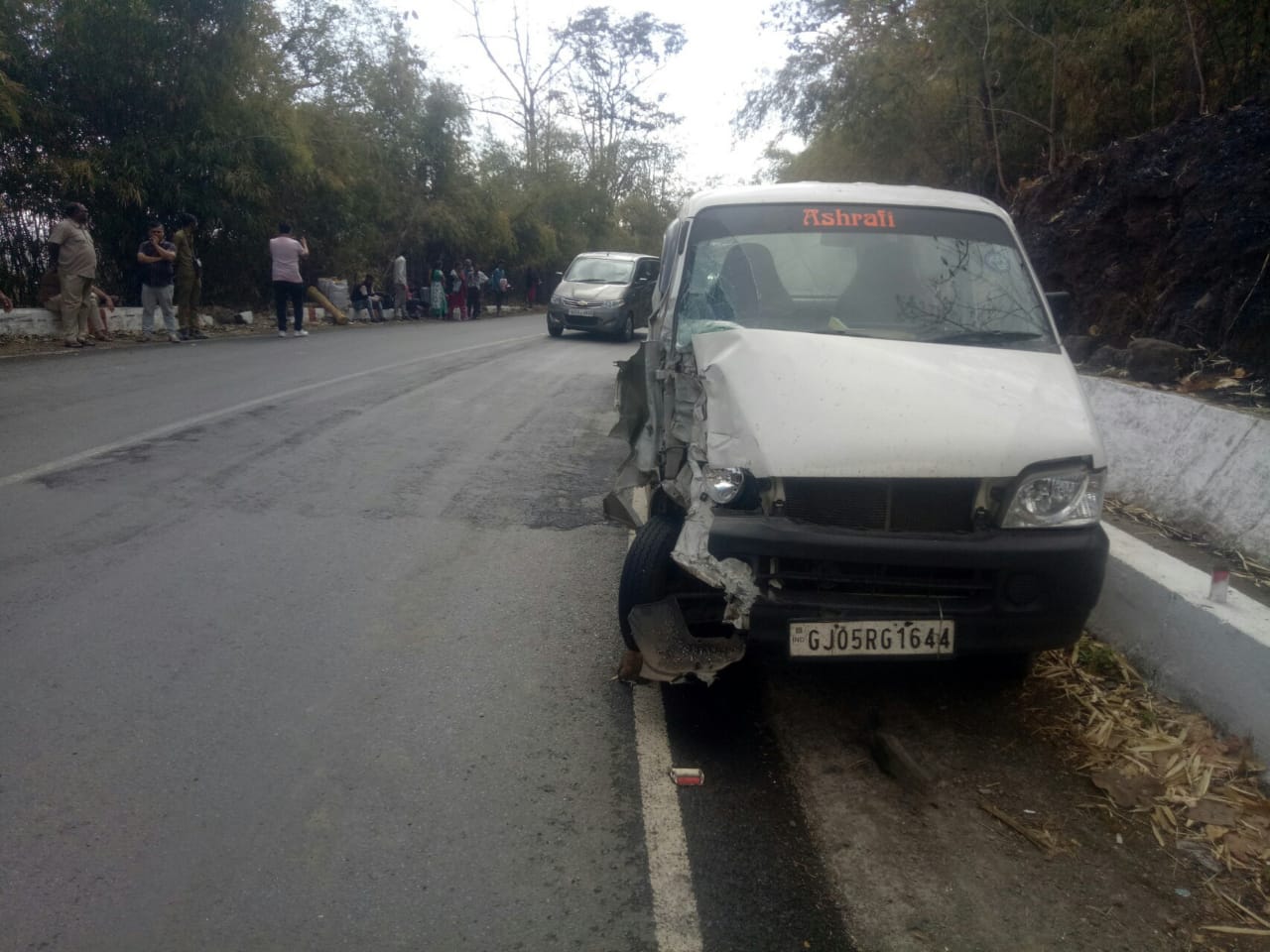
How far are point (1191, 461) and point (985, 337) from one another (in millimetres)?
1701

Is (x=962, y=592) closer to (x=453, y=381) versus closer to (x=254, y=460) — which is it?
(x=254, y=460)

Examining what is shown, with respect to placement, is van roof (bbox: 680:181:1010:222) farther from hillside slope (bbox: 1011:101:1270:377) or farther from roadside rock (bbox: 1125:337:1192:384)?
hillside slope (bbox: 1011:101:1270:377)

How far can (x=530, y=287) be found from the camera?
148ft

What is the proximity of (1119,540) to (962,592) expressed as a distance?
5.38ft

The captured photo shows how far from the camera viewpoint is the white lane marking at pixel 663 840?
2.91m

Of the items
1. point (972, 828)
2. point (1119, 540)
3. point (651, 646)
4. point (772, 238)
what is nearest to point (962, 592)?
point (972, 828)

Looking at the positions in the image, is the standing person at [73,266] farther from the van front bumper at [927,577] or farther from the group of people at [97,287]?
the van front bumper at [927,577]

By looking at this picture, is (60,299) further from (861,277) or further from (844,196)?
(861,277)

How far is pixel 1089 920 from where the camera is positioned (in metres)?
3.05

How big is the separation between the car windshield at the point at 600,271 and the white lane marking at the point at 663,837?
18956 mm

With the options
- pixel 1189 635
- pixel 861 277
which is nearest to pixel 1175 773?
pixel 1189 635

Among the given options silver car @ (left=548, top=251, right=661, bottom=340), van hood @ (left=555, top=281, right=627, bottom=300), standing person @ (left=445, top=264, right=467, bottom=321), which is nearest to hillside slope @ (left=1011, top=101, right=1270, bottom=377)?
silver car @ (left=548, top=251, right=661, bottom=340)

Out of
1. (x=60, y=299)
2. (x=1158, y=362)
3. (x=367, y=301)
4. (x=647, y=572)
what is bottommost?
(x=647, y=572)

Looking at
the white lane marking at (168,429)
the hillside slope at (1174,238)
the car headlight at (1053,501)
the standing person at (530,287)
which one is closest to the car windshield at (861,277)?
the car headlight at (1053,501)
